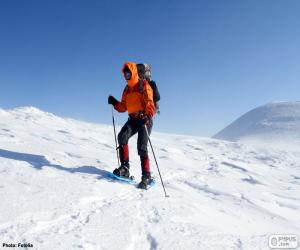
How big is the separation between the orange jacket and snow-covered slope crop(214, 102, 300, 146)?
2920 cm

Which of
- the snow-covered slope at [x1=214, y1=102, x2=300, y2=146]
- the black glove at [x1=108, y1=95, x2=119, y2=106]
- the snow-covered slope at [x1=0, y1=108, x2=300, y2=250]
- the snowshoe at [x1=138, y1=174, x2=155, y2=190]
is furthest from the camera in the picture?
the snow-covered slope at [x1=214, y1=102, x2=300, y2=146]

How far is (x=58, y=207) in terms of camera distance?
4.18m

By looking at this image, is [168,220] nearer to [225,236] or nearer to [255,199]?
[225,236]

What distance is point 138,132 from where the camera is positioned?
6.74m

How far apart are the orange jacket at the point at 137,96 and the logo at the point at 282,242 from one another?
11.2 feet

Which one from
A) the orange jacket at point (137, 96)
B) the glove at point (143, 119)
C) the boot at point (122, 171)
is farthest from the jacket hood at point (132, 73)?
the boot at point (122, 171)

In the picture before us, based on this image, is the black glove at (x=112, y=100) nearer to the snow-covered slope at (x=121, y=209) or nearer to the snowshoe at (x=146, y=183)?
the snow-covered slope at (x=121, y=209)

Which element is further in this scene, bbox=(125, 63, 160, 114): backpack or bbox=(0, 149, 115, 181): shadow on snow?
bbox=(125, 63, 160, 114): backpack

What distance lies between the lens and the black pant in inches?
257

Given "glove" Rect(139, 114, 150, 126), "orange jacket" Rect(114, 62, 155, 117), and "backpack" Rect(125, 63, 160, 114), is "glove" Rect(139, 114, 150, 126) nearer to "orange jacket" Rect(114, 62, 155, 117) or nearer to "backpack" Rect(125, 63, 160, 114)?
"orange jacket" Rect(114, 62, 155, 117)

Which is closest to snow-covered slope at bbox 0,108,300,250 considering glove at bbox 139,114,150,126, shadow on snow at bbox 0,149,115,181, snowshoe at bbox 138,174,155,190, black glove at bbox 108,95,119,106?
shadow on snow at bbox 0,149,115,181

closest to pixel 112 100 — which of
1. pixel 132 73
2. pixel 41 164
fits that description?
pixel 132 73

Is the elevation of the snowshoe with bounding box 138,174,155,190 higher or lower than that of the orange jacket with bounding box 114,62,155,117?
lower

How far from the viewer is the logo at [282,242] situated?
148 inches
